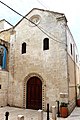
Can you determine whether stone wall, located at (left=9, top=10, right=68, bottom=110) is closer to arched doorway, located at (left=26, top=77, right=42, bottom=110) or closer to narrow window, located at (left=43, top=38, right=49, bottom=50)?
narrow window, located at (left=43, top=38, right=49, bottom=50)

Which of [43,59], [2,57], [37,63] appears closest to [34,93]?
[37,63]

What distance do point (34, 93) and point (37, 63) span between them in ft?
8.15

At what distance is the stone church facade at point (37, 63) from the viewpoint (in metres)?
12.3

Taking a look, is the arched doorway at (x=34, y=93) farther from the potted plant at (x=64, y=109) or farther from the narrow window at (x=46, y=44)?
the narrow window at (x=46, y=44)

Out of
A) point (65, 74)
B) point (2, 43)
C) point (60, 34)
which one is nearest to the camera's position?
point (65, 74)

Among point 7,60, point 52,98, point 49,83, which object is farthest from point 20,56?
point 52,98

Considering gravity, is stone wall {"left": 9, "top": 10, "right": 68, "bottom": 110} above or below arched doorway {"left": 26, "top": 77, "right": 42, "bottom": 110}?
above

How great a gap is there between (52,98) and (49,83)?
116 centimetres

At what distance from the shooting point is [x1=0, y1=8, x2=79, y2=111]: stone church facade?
1231cm

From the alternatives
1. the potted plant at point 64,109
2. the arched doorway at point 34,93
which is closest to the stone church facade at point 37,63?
the arched doorway at point 34,93

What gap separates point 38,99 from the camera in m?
13.0

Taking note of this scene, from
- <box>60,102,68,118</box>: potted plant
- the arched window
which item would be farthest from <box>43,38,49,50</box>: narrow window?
<box>60,102,68,118</box>: potted plant

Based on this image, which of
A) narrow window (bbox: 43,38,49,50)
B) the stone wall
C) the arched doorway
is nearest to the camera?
the stone wall

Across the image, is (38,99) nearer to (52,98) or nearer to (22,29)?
(52,98)
